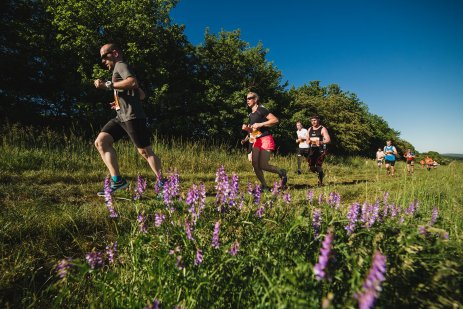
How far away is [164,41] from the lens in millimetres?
21250

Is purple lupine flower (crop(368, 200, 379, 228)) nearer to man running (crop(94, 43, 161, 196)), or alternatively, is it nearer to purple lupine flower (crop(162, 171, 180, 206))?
purple lupine flower (crop(162, 171, 180, 206))

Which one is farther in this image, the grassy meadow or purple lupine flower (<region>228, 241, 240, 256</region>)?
purple lupine flower (<region>228, 241, 240, 256</region>)

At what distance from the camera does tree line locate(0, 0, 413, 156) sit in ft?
57.0

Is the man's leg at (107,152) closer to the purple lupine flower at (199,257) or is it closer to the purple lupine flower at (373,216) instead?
the purple lupine flower at (199,257)

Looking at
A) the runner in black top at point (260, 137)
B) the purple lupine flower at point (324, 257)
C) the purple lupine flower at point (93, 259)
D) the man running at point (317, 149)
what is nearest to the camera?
the purple lupine flower at point (324, 257)

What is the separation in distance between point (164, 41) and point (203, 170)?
16330 millimetres

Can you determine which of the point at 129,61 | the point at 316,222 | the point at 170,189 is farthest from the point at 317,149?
the point at 129,61

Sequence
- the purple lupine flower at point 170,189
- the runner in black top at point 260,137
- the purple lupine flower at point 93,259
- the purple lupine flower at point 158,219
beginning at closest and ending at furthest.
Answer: the purple lupine flower at point 93,259 → the purple lupine flower at point 158,219 → the purple lupine flower at point 170,189 → the runner in black top at point 260,137

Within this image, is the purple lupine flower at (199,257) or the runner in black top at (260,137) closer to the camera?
the purple lupine flower at (199,257)

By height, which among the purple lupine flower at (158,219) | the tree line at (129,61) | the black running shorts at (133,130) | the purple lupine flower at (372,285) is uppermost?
the tree line at (129,61)

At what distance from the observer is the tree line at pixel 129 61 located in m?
17.4

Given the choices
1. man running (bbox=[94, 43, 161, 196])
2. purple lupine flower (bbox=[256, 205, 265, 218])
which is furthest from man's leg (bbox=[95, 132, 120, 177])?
purple lupine flower (bbox=[256, 205, 265, 218])

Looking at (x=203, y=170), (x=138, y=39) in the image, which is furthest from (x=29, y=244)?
(x=138, y=39)

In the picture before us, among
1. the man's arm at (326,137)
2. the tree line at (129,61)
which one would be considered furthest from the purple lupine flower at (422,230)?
the tree line at (129,61)
